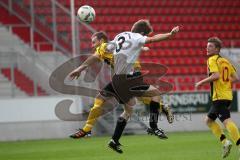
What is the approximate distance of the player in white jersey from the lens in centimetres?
1131

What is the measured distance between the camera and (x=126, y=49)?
11.4 meters

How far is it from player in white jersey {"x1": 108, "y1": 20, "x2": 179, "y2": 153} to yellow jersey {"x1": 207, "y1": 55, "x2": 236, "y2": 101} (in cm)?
110

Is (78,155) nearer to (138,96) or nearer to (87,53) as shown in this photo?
(138,96)

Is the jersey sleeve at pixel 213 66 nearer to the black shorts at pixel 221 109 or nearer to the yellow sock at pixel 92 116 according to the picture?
the black shorts at pixel 221 109

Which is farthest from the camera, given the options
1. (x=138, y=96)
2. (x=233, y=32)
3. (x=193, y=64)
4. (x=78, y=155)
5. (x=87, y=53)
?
(x=233, y=32)

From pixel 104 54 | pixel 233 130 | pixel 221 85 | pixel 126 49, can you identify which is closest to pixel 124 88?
pixel 126 49

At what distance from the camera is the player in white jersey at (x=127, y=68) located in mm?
11312

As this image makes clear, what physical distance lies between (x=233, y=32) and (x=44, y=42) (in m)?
8.89

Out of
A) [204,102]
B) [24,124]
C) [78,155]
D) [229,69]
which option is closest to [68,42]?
[24,124]

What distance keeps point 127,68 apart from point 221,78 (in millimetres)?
1621

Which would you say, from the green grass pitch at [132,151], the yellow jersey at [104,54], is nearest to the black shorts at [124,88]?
the green grass pitch at [132,151]

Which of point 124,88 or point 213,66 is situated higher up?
point 213,66

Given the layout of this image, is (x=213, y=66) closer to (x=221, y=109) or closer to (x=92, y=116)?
(x=221, y=109)

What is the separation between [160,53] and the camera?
2580cm
